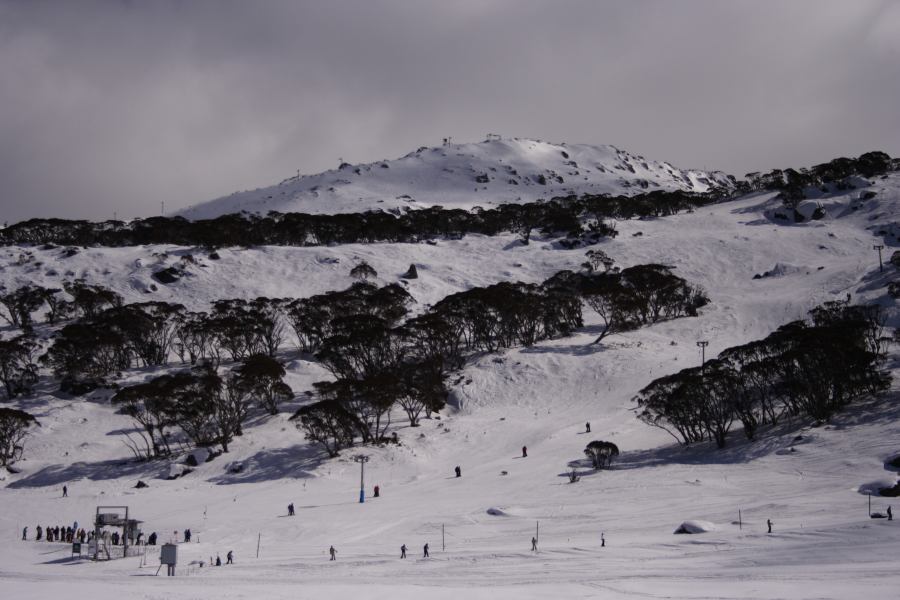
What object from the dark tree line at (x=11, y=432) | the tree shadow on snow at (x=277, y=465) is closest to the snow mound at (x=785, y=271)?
the tree shadow on snow at (x=277, y=465)

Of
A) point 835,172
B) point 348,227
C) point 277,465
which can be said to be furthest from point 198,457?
point 835,172

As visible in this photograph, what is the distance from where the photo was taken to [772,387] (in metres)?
49.4

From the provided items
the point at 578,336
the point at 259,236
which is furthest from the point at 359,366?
the point at 259,236

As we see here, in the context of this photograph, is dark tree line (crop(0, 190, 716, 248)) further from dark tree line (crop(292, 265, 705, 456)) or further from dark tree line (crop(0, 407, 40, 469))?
dark tree line (crop(0, 407, 40, 469))

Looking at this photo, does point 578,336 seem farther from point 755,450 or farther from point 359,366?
point 755,450

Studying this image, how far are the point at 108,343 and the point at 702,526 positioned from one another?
67.4 m

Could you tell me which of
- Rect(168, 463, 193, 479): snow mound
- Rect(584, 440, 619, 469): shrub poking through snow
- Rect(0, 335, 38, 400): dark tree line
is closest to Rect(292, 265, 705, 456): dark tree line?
Rect(168, 463, 193, 479): snow mound

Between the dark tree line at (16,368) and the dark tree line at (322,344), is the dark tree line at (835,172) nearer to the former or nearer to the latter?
the dark tree line at (322,344)

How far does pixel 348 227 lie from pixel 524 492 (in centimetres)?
9829

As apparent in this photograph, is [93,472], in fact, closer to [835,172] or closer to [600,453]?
[600,453]

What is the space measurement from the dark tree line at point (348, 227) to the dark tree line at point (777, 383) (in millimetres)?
78474

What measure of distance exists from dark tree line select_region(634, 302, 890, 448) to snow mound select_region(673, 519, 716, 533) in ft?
66.1

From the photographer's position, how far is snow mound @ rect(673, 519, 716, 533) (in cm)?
2697

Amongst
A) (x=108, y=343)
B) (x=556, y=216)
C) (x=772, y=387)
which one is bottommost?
(x=772, y=387)
